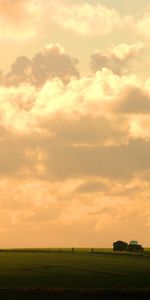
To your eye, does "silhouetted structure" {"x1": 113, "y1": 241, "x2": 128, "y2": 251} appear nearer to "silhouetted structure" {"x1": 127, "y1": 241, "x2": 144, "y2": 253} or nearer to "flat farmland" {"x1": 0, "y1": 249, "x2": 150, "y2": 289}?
"silhouetted structure" {"x1": 127, "y1": 241, "x2": 144, "y2": 253}

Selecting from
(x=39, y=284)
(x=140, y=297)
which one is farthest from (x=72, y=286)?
(x=140, y=297)

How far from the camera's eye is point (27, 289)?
69500mm

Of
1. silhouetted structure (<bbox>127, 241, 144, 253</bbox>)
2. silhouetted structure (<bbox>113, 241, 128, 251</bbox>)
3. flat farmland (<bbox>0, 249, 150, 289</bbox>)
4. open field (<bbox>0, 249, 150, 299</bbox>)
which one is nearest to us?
open field (<bbox>0, 249, 150, 299</bbox>)

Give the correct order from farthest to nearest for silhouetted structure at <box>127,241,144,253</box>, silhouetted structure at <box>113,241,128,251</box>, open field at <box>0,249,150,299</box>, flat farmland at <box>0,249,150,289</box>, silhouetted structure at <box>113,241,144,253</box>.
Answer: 1. silhouetted structure at <box>113,241,128,251</box>
2. silhouetted structure at <box>113,241,144,253</box>
3. silhouetted structure at <box>127,241,144,253</box>
4. flat farmland at <box>0,249,150,289</box>
5. open field at <box>0,249,150,299</box>

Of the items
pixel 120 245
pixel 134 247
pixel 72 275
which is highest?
pixel 120 245

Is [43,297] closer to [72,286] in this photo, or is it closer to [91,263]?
[72,286]

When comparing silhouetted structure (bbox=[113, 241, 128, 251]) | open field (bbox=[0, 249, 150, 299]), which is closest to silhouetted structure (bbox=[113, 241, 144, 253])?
silhouetted structure (bbox=[113, 241, 128, 251])

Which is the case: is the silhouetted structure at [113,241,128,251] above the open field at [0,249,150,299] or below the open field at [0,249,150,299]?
above

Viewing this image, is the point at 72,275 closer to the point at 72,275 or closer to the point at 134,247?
the point at 72,275

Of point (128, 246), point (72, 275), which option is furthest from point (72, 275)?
point (128, 246)

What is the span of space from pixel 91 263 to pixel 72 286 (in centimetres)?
3250

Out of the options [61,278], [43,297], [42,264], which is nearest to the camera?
[43,297]

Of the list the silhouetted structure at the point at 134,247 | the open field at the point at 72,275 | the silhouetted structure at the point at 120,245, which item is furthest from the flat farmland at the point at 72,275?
the silhouetted structure at the point at 120,245

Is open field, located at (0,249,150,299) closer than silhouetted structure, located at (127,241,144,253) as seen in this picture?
Yes
